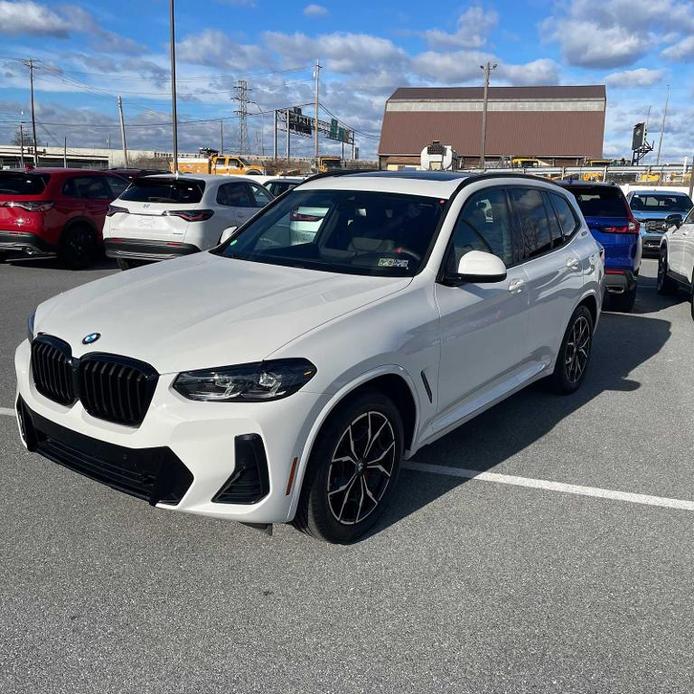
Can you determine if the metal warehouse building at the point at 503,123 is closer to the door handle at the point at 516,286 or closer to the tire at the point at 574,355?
the tire at the point at 574,355

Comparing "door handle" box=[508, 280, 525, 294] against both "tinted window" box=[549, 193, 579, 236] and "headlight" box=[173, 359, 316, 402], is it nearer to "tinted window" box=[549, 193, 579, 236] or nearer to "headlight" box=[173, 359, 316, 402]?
"tinted window" box=[549, 193, 579, 236]

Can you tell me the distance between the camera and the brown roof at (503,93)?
71.3 meters

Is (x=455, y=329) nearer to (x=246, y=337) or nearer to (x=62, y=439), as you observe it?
(x=246, y=337)

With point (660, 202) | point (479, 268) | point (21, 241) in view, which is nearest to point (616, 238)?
point (479, 268)

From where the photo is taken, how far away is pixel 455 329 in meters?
3.74

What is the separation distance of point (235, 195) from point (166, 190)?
1.26 metres

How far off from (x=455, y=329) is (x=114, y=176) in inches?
437

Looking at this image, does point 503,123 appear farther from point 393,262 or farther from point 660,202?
point 393,262

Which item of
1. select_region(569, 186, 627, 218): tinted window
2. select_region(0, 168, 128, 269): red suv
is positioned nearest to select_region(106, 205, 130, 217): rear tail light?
select_region(0, 168, 128, 269): red suv

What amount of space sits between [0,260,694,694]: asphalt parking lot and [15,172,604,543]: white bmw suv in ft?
1.11

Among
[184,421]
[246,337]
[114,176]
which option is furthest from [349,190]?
[114,176]

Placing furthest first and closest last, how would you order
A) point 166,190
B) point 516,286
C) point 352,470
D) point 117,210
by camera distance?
point 166,190, point 117,210, point 516,286, point 352,470

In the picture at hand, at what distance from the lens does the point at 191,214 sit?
10453 millimetres

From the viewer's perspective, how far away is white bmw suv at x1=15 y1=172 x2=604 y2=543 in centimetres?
282
